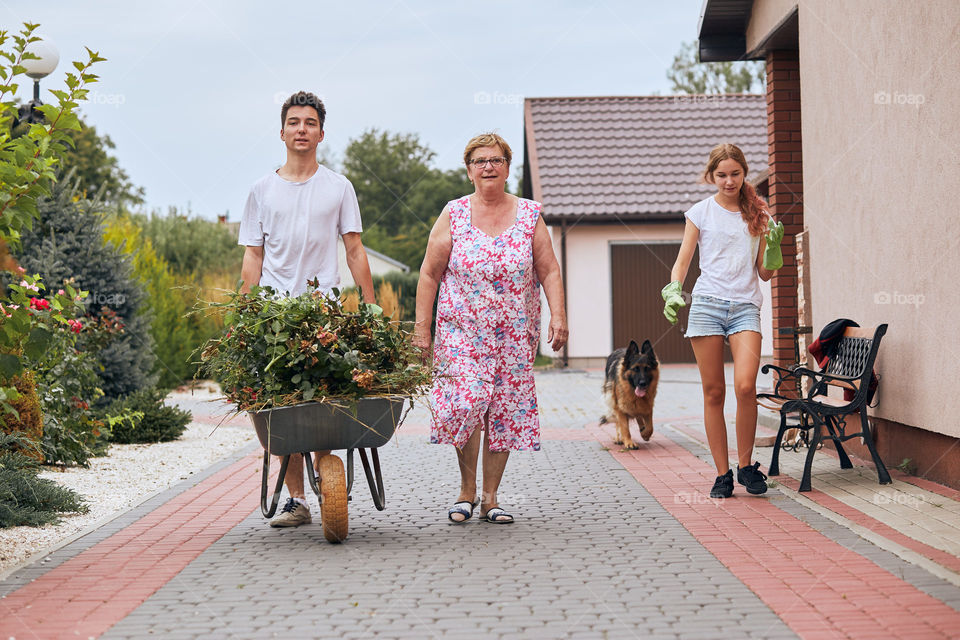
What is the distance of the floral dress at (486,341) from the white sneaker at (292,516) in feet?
2.90

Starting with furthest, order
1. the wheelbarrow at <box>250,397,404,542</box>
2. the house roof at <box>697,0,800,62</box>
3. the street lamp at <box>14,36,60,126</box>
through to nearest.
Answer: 1. the street lamp at <box>14,36,60,126</box>
2. the house roof at <box>697,0,800,62</box>
3. the wheelbarrow at <box>250,397,404,542</box>

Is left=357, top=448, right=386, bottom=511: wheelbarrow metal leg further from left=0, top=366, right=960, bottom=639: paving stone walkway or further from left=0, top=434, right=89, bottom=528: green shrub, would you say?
left=0, top=434, right=89, bottom=528: green shrub

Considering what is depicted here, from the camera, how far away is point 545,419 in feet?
41.7

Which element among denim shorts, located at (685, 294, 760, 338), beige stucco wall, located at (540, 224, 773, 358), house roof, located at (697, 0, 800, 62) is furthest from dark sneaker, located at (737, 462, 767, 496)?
beige stucco wall, located at (540, 224, 773, 358)

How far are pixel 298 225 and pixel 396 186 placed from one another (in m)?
59.1

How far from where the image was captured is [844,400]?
7457 millimetres

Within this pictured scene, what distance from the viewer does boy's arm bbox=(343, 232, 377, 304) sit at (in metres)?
6.15

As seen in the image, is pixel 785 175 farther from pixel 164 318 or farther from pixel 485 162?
pixel 164 318

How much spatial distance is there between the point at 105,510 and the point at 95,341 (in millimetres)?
4651

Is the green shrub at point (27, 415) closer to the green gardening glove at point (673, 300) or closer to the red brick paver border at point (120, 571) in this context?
the red brick paver border at point (120, 571)

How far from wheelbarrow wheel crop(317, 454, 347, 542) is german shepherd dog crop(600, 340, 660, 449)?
178 inches

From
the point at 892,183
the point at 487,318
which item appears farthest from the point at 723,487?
the point at 892,183

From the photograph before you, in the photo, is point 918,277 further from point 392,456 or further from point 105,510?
point 105,510

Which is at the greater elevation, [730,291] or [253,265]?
[253,265]
